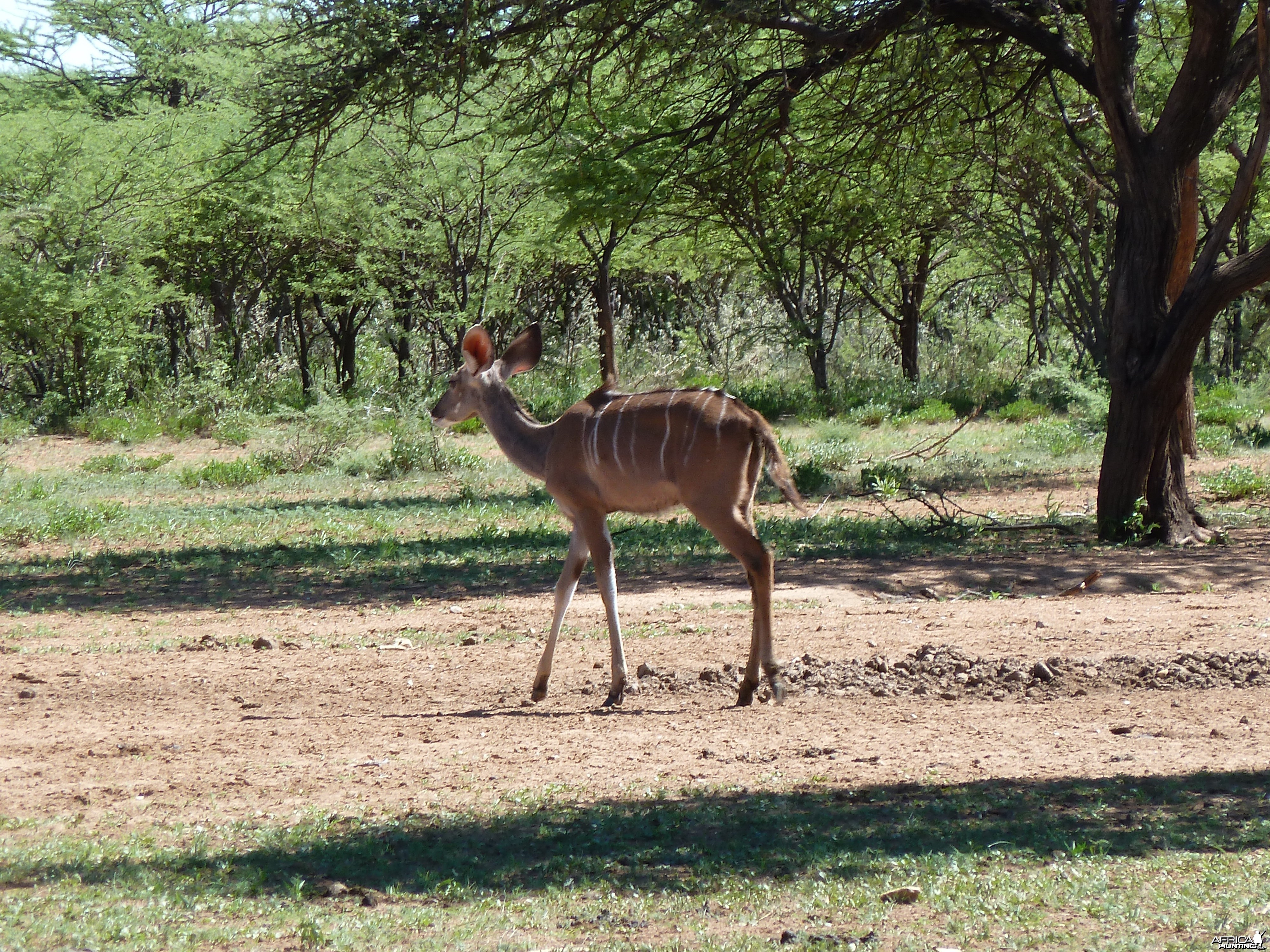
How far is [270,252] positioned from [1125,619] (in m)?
23.3

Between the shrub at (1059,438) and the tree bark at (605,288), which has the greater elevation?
the tree bark at (605,288)

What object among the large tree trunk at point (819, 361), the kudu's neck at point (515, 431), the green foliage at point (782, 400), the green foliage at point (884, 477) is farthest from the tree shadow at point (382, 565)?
the large tree trunk at point (819, 361)

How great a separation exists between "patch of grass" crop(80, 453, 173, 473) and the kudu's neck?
12.3 meters

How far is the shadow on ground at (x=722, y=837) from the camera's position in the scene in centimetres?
414

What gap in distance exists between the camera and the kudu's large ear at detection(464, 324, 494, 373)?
7.99 meters

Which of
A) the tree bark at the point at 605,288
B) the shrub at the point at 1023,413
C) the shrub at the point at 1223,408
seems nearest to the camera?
the shrub at the point at 1223,408

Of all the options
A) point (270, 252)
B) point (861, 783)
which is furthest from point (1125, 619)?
point (270, 252)

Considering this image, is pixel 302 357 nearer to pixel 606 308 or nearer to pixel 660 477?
pixel 606 308

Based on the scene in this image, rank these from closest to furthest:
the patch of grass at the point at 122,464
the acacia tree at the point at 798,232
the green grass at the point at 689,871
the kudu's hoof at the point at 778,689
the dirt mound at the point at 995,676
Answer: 1. the green grass at the point at 689,871
2. the kudu's hoof at the point at 778,689
3. the dirt mound at the point at 995,676
4. the acacia tree at the point at 798,232
5. the patch of grass at the point at 122,464

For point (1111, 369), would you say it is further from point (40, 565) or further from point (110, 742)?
point (40, 565)

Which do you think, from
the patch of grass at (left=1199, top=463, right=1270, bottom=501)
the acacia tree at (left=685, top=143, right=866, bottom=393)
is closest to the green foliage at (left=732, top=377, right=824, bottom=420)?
the acacia tree at (left=685, top=143, right=866, bottom=393)

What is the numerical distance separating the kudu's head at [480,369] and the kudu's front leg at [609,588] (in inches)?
55.4

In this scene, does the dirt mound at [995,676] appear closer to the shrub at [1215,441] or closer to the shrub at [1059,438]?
the shrub at [1215,441]

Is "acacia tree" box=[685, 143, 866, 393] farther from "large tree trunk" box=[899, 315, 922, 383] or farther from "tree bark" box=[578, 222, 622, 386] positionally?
"tree bark" box=[578, 222, 622, 386]
